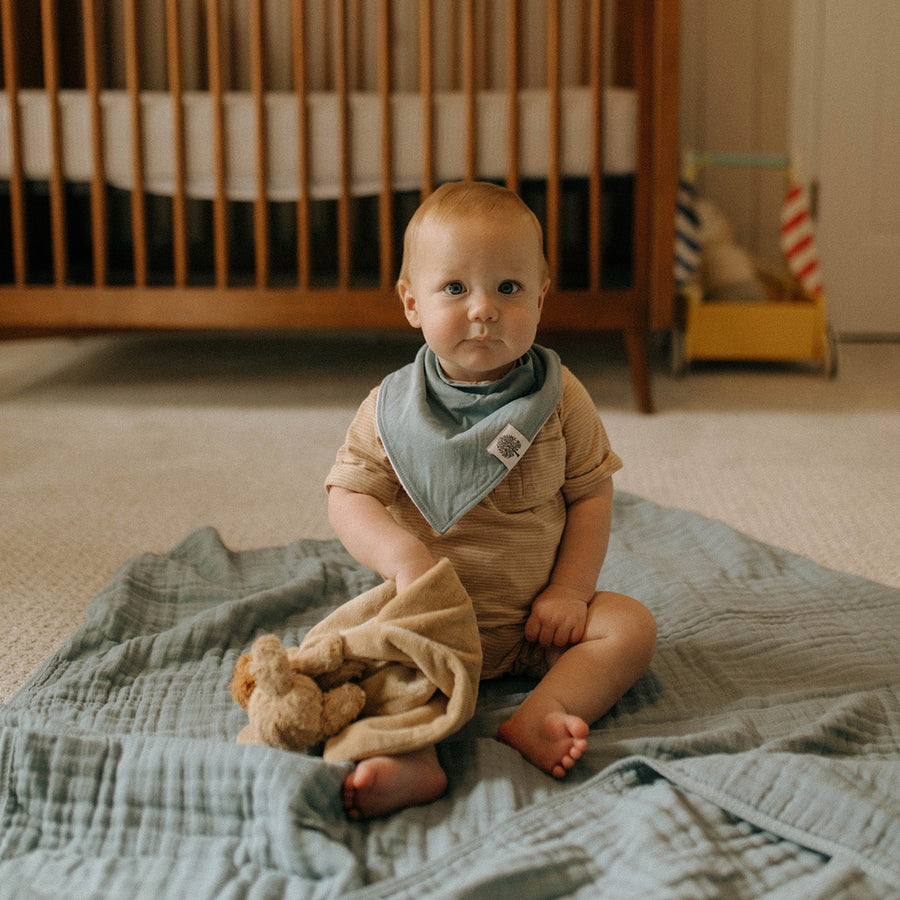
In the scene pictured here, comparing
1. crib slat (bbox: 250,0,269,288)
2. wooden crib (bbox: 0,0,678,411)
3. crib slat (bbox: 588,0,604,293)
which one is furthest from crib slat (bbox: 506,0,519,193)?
crib slat (bbox: 250,0,269,288)

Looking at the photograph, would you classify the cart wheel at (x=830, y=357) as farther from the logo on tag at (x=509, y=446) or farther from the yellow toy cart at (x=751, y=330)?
the logo on tag at (x=509, y=446)

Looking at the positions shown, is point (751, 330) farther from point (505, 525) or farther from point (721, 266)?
point (505, 525)

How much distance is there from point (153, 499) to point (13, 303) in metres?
0.77

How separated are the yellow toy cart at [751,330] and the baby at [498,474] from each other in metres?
1.55

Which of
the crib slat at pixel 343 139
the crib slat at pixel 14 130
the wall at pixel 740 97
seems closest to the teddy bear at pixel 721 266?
the wall at pixel 740 97

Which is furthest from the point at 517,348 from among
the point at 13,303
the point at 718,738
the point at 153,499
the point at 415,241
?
the point at 13,303

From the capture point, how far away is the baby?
2.51 ft

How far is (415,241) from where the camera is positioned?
80 centimetres

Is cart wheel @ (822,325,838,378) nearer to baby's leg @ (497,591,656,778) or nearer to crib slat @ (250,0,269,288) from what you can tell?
crib slat @ (250,0,269,288)

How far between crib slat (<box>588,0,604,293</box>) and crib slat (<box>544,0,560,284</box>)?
60 millimetres

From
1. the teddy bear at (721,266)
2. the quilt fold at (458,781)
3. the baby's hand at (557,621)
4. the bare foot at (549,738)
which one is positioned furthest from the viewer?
the teddy bear at (721,266)

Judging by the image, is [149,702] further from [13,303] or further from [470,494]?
[13,303]

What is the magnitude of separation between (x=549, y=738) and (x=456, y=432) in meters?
0.25

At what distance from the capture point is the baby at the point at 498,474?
30.1 inches
